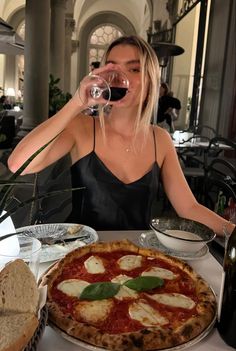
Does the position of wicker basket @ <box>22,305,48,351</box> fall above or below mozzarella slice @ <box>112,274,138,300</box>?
above

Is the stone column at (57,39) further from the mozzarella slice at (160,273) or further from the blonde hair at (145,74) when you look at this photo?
the mozzarella slice at (160,273)

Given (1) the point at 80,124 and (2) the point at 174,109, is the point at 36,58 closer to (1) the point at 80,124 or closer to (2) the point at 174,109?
(2) the point at 174,109

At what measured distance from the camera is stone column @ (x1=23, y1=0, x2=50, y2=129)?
5926 mm

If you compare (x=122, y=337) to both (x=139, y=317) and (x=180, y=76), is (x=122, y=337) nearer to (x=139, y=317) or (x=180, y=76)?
(x=139, y=317)

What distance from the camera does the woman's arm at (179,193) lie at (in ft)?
4.33

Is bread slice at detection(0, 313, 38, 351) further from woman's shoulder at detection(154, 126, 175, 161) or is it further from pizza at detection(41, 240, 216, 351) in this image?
woman's shoulder at detection(154, 126, 175, 161)

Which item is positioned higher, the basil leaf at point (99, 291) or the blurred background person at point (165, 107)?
the blurred background person at point (165, 107)

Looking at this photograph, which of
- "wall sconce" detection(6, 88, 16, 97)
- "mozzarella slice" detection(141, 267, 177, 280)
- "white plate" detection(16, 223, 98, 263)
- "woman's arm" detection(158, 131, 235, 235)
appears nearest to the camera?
"mozzarella slice" detection(141, 267, 177, 280)

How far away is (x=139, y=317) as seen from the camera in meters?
0.70

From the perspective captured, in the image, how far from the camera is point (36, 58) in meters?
5.96

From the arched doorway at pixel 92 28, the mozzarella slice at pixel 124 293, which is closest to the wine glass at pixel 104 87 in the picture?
the mozzarella slice at pixel 124 293

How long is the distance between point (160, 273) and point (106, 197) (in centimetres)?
61

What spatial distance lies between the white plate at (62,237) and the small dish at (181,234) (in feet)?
0.69

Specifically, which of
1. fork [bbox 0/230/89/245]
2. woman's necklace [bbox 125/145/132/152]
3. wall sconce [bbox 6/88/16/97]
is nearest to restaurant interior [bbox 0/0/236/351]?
fork [bbox 0/230/89/245]
